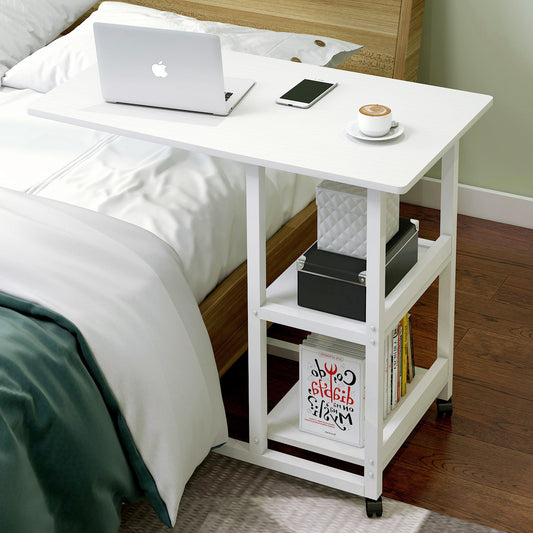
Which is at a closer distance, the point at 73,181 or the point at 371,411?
the point at 371,411

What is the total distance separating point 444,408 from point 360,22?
3.93 feet

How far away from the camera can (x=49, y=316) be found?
5.37 feet

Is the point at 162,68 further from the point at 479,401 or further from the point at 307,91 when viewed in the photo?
the point at 479,401

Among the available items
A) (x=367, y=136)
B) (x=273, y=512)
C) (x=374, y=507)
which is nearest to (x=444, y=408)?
(x=374, y=507)

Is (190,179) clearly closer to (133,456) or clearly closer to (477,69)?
(133,456)

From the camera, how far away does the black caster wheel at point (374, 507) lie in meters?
1.91

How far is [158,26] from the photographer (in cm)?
251

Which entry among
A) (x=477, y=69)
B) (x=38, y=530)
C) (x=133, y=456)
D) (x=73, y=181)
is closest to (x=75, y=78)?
(x=73, y=181)

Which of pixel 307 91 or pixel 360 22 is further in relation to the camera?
pixel 360 22

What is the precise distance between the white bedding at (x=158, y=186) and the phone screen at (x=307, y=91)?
0.28 meters

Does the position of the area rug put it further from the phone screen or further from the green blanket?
Answer: the phone screen

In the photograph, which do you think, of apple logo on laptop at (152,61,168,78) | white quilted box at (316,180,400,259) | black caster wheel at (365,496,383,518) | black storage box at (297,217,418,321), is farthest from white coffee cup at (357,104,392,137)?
black caster wheel at (365,496,383,518)

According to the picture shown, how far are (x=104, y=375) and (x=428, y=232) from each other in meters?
1.60

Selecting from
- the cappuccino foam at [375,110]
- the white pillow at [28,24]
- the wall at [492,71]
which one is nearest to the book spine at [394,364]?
the cappuccino foam at [375,110]
